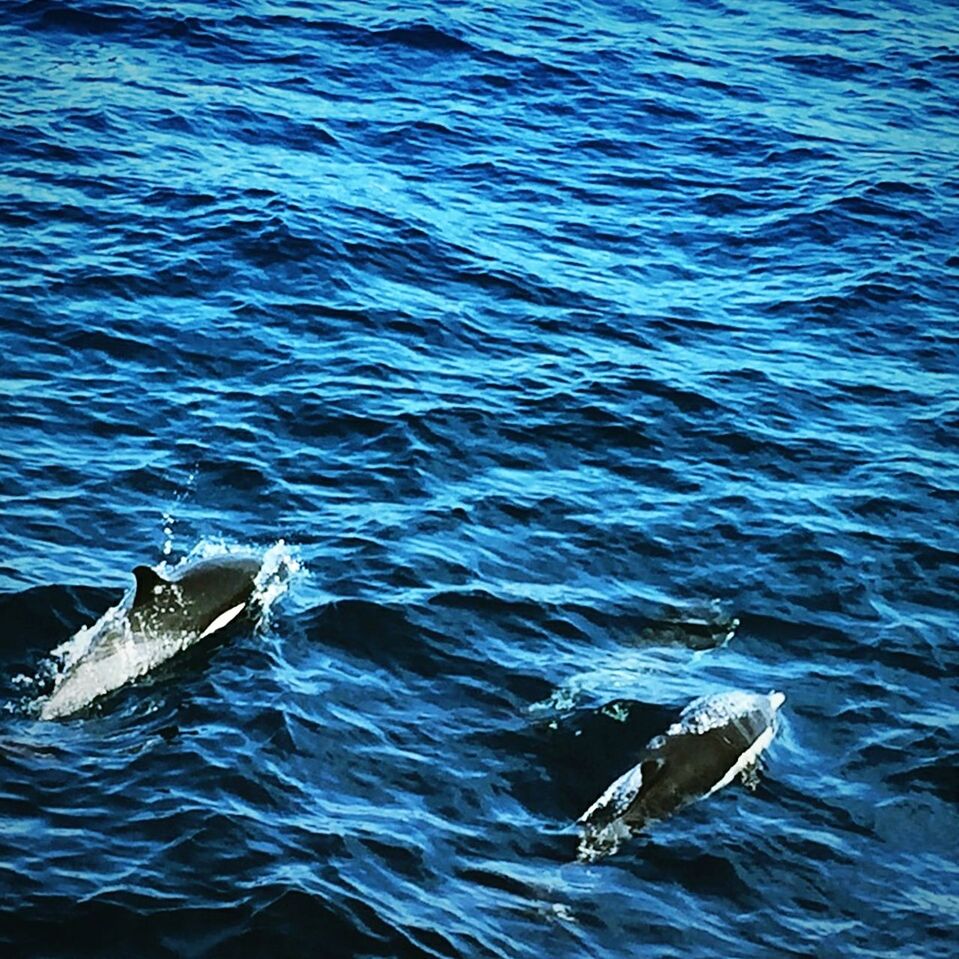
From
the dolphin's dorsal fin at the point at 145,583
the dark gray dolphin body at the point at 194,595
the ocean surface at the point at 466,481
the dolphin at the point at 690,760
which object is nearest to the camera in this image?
the ocean surface at the point at 466,481

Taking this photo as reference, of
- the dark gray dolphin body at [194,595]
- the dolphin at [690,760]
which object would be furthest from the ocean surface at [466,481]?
the dark gray dolphin body at [194,595]

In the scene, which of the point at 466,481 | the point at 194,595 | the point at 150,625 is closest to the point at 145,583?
the point at 150,625

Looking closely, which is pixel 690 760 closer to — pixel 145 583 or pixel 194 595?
pixel 194 595

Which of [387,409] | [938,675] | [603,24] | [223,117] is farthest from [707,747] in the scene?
[603,24]

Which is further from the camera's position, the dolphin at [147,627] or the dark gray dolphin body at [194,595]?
the dark gray dolphin body at [194,595]

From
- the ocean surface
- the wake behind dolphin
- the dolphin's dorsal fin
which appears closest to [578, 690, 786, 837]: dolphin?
the ocean surface

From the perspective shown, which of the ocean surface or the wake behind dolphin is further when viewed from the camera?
the wake behind dolphin

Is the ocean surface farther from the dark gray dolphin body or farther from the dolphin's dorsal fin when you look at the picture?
the dolphin's dorsal fin

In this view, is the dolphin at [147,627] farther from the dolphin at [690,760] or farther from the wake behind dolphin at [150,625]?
the dolphin at [690,760]

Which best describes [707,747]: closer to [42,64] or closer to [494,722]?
[494,722]
